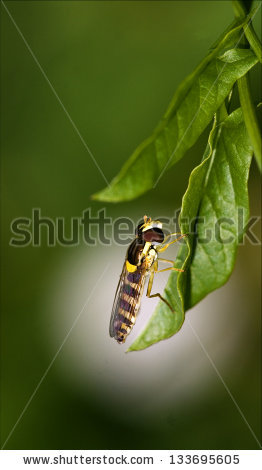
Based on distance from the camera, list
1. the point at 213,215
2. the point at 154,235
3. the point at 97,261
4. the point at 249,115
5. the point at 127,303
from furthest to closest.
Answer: the point at 97,261, the point at 127,303, the point at 154,235, the point at 213,215, the point at 249,115

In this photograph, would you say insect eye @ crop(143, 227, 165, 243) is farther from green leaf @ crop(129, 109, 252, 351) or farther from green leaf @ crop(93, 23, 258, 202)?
green leaf @ crop(93, 23, 258, 202)

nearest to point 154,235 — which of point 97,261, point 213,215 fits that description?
point 213,215

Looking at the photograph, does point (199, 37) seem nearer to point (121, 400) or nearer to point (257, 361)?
point (257, 361)

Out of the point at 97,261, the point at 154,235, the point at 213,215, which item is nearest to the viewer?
the point at 213,215

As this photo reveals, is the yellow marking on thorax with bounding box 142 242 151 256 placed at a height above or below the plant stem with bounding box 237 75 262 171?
below

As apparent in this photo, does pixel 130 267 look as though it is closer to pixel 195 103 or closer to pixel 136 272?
pixel 136 272

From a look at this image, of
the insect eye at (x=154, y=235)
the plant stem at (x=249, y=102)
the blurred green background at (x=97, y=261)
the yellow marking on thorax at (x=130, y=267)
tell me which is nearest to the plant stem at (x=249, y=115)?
the plant stem at (x=249, y=102)

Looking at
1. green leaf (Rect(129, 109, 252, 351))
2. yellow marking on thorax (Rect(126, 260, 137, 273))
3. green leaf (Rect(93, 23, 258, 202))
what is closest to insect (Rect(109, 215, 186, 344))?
yellow marking on thorax (Rect(126, 260, 137, 273))

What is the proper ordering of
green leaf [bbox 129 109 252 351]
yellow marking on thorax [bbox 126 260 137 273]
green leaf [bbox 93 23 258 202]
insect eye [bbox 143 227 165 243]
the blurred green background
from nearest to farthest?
1. green leaf [bbox 93 23 258 202]
2. green leaf [bbox 129 109 252 351]
3. insect eye [bbox 143 227 165 243]
4. yellow marking on thorax [bbox 126 260 137 273]
5. the blurred green background
